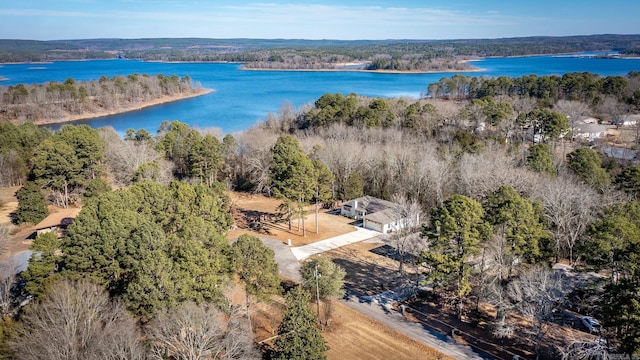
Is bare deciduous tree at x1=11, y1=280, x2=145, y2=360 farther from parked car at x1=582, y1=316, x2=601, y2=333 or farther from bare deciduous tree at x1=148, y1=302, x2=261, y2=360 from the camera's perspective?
parked car at x1=582, y1=316, x2=601, y2=333

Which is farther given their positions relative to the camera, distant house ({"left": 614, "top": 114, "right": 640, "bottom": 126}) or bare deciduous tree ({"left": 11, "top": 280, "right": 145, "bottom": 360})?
distant house ({"left": 614, "top": 114, "right": 640, "bottom": 126})

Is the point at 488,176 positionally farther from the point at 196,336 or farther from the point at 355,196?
the point at 196,336

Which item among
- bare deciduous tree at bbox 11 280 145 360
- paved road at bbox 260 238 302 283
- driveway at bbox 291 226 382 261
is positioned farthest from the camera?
driveway at bbox 291 226 382 261

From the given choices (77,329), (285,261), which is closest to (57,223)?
(285,261)

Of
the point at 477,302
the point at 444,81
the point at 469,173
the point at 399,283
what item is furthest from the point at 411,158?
the point at 444,81

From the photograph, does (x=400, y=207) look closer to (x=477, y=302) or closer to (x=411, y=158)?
(x=477, y=302)

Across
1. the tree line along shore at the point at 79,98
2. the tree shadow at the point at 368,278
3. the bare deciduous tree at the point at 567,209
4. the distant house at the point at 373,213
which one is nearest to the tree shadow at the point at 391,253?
the tree shadow at the point at 368,278

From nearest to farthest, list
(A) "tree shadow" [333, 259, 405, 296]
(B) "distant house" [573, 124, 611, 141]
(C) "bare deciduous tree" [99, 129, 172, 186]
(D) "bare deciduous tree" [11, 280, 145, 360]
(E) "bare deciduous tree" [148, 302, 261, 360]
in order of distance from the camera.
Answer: (D) "bare deciduous tree" [11, 280, 145, 360], (E) "bare deciduous tree" [148, 302, 261, 360], (A) "tree shadow" [333, 259, 405, 296], (C) "bare deciduous tree" [99, 129, 172, 186], (B) "distant house" [573, 124, 611, 141]

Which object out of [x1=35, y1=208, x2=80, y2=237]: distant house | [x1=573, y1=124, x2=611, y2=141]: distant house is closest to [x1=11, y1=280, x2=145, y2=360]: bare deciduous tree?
[x1=35, y1=208, x2=80, y2=237]: distant house
